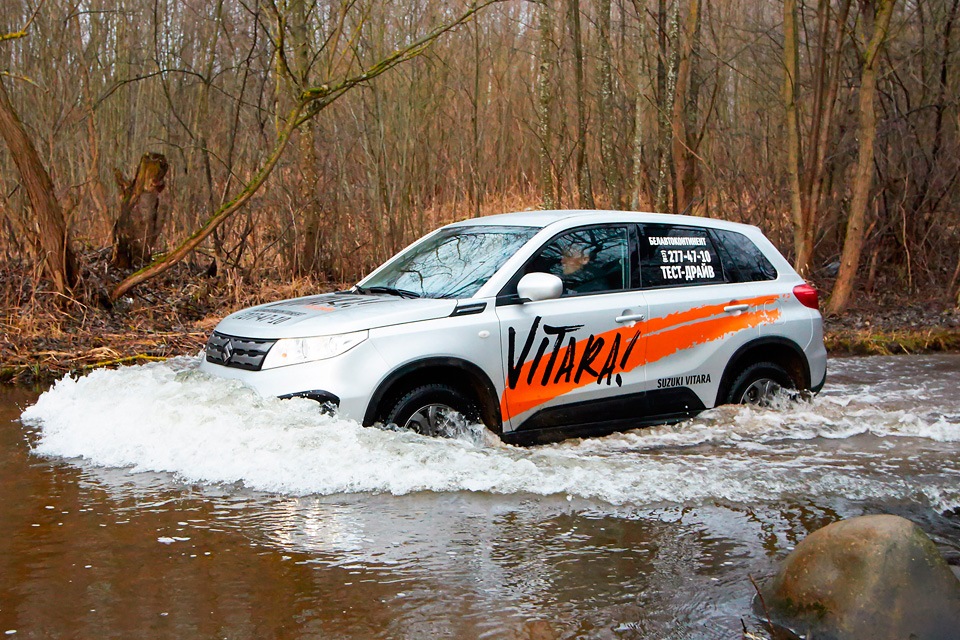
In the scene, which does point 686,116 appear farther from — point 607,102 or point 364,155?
point 364,155

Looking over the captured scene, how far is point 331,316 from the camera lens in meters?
6.48

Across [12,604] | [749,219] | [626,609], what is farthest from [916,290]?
[12,604]

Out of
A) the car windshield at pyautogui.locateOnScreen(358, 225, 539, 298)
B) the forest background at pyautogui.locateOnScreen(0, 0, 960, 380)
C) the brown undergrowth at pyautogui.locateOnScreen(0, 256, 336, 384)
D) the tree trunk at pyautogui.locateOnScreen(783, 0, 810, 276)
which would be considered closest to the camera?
the car windshield at pyautogui.locateOnScreen(358, 225, 539, 298)

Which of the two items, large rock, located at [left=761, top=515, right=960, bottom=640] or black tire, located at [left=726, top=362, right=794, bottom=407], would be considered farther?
black tire, located at [left=726, top=362, right=794, bottom=407]

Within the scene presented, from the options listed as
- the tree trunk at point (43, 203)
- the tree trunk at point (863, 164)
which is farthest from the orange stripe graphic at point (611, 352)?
the tree trunk at point (43, 203)

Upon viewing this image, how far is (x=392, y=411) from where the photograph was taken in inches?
252

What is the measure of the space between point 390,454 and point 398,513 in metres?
0.53

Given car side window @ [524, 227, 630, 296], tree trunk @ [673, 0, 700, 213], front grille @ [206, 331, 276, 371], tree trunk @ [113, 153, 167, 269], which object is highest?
tree trunk @ [673, 0, 700, 213]

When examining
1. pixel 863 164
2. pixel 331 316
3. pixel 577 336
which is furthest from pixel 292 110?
pixel 863 164

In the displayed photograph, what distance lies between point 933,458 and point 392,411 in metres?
3.94

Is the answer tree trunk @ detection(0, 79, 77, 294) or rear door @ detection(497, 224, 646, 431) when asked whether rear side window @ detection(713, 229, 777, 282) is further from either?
tree trunk @ detection(0, 79, 77, 294)

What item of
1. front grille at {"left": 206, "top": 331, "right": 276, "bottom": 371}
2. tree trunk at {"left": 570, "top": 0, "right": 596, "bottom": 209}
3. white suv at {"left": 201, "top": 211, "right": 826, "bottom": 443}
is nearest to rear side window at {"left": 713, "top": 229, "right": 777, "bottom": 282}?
white suv at {"left": 201, "top": 211, "right": 826, "bottom": 443}

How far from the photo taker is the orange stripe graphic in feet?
22.6

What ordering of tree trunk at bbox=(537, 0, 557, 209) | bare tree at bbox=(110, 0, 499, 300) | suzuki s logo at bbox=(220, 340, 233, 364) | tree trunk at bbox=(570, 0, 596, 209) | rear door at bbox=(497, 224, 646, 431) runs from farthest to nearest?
tree trunk at bbox=(570, 0, 596, 209)
tree trunk at bbox=(537, 0, 557, 209)
bare tree at bbox=(110, 0, 499, 300)
rear door at bbox=(497, 224, 646, 431)
suzuki s logo at bbox=(220, 340, 233, 364)
